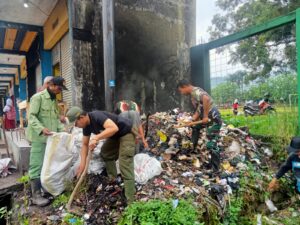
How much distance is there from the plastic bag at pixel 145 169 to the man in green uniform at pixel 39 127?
1242 mm

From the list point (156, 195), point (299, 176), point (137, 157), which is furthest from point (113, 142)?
point (299, 176)

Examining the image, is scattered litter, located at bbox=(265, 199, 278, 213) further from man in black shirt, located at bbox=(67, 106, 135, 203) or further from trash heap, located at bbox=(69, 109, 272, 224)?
man in black shirt, located at bbox=(67, 106, 135, 203)

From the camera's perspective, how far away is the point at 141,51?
20.4ft

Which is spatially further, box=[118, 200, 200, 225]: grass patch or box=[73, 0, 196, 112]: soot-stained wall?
box=[73, 0, 196, 112]: soot-stained wall

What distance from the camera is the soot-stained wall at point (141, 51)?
5.14 m

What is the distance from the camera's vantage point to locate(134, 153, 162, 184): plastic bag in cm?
338

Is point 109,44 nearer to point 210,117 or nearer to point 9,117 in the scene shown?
point 210,117

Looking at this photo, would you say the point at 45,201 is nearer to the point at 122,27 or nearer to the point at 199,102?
the point at 199,102

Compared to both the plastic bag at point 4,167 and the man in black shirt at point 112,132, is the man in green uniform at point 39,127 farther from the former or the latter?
the plastic bag at point 4,167

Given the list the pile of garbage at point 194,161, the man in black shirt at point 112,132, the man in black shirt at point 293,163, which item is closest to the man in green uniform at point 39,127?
the man in black shirt at point 112,132

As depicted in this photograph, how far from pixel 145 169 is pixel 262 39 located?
35.6 feet

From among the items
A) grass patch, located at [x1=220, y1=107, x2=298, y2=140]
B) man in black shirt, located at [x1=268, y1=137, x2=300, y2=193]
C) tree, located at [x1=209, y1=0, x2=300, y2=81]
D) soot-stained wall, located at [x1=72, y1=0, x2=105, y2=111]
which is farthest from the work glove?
tree, located at [x1=209, y1=0, x2=300, y2=81]

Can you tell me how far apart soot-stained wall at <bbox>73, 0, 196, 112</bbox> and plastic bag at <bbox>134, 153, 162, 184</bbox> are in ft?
7.19

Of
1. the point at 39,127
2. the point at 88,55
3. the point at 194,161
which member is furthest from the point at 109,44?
the point at 194,161
